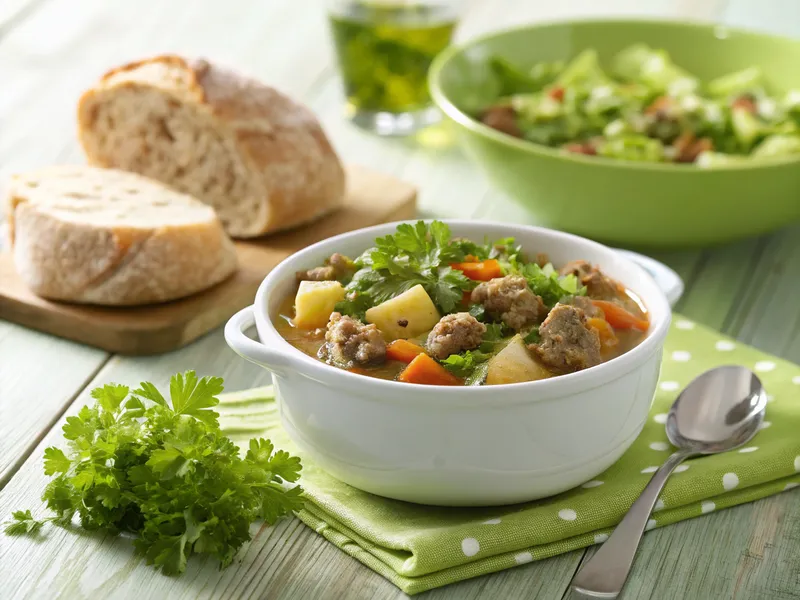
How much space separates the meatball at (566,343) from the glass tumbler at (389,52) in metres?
2.71

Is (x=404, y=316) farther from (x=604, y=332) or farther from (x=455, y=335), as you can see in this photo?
(x=604, y=332)

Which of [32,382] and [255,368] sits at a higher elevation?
[32,382]

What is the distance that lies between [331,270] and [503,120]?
1842mm

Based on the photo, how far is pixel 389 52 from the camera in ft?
15.8

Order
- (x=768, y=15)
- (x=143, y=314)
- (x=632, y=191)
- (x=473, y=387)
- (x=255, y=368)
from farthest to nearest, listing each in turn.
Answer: (x=768, y=15)
(x=632, y=191)
(x=143, y=314)
(x=255, y=368)
(x=473, y=387)

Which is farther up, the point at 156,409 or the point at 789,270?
the point at 156,409

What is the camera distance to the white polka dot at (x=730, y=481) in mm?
2525

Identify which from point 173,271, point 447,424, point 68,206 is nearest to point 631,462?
point 447,424

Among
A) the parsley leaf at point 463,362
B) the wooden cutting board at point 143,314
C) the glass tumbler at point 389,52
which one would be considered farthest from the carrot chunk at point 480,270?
the glass tumbler at point 389,52

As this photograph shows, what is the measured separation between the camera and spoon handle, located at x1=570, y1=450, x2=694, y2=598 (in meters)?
2.19

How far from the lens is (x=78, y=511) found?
2.36 meters

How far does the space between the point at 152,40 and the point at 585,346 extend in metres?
4.36

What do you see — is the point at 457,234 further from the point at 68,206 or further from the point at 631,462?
the point at 68,206

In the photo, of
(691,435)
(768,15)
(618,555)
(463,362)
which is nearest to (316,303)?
(463,362)
